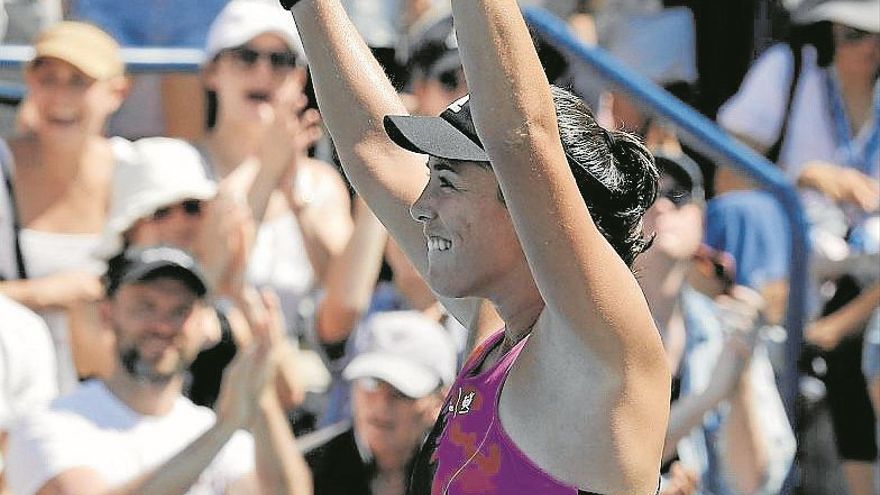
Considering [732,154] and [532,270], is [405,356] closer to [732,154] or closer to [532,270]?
[732,154]

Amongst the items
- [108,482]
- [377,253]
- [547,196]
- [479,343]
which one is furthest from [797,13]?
[547,196]

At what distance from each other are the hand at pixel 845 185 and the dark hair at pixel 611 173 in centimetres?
293

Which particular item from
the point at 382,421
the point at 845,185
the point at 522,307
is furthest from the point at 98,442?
the point at 845,185

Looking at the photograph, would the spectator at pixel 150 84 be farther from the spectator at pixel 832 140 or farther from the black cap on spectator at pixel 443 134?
the black cap on spectator at pixel 443 134

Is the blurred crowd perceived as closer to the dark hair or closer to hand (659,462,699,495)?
hand (659,462,699,495)

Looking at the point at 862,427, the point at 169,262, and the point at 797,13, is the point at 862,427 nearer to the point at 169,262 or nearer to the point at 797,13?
the point at 797,13

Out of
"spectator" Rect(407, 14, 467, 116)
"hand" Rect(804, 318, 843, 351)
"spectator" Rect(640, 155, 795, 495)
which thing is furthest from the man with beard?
"hand" Rect(804, 318, 843, 351)

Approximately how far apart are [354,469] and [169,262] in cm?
72

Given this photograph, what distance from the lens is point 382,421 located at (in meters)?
4.41

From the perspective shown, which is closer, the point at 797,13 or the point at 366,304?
the point at 366,304

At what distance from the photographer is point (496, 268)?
2.46 m

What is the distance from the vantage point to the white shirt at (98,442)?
394cm

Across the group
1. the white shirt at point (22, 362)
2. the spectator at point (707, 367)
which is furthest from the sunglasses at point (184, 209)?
the spectator at point (707, 367)

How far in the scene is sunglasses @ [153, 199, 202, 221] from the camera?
429 centimetres
